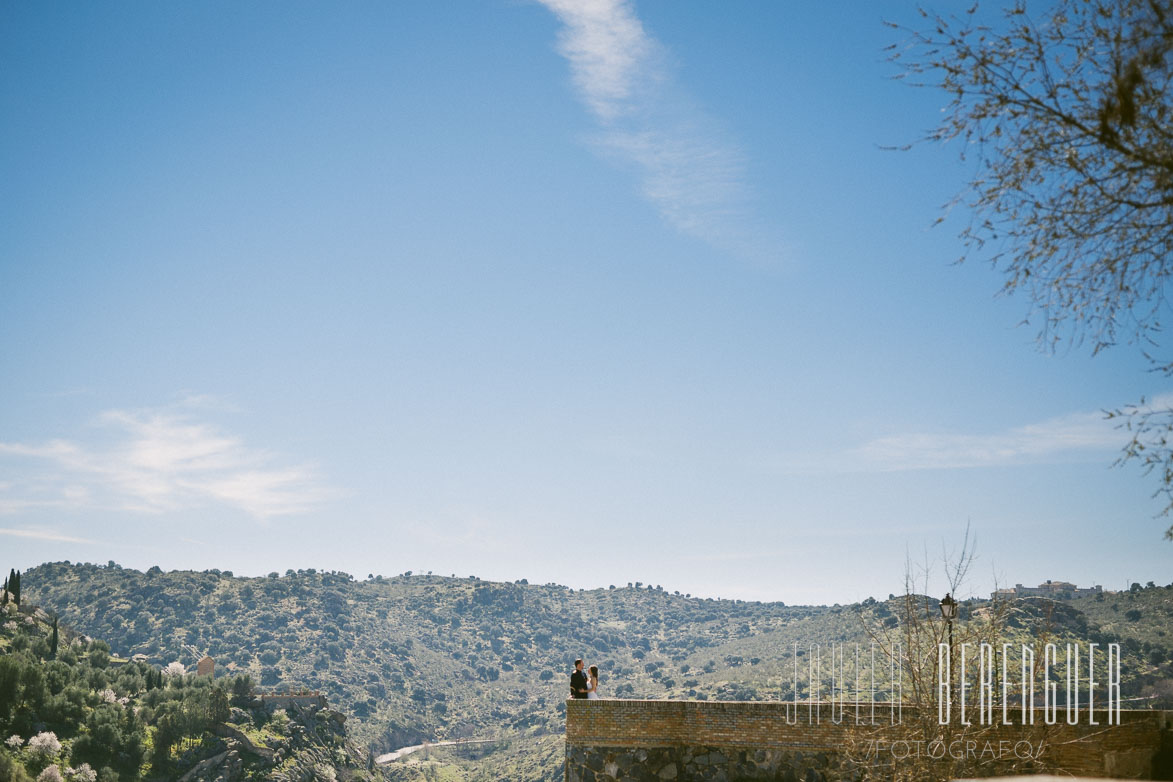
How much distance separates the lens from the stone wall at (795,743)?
461 inches

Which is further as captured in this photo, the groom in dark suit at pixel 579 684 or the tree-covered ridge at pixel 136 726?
the tree-covered ridge at pixel 136 726

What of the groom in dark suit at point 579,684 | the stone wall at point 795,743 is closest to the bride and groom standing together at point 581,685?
the groom in dark suit at point 579,684

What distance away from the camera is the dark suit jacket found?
1340cm

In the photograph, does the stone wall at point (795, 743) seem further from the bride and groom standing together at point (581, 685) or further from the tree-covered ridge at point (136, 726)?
the tree-covered ridge at point (136, 726)

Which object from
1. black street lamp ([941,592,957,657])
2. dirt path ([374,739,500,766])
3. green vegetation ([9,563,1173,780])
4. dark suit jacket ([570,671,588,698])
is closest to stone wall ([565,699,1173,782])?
dark suit jacket ([570,671,588,698])

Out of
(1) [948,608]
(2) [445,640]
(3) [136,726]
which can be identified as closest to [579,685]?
(1) [948,608]

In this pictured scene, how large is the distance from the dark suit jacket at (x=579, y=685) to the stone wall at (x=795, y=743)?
0.37 metres

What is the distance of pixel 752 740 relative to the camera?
41.1ft

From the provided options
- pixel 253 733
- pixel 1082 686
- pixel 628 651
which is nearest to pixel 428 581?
pixel 628 651

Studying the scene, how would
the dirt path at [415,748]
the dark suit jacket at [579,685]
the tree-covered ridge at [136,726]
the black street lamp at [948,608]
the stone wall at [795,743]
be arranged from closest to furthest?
1. the stone wall at [795,743]
2. the black street lamp at [948,608]
3. the dark suit jacket at [579,685]
4. the tree-covered ridge at [136,726]
5. the dirt path at [415,748]

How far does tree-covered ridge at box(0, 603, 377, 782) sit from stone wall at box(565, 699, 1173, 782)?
37.5 m

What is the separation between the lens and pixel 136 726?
172 feet

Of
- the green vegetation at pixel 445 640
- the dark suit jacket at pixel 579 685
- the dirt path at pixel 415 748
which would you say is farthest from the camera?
the dirt path at pixel 415 748

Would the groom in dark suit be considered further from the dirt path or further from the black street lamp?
the dirt path
